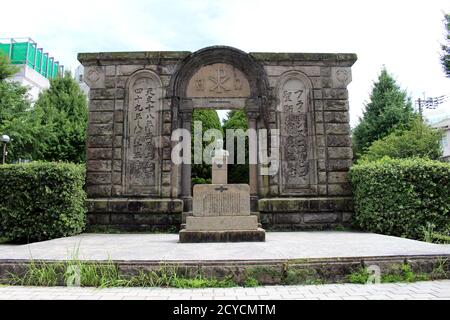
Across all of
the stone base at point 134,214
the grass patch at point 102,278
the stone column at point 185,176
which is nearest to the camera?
the grass patch at point 102,278

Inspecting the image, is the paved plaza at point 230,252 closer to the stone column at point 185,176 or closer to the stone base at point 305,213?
the stone base at point 305,213

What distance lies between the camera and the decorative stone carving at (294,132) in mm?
9867

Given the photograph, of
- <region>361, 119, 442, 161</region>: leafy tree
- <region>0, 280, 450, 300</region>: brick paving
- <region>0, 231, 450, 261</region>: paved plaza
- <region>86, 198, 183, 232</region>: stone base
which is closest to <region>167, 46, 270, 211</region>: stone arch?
<region>86, 198, 183, 232</region>: stone base

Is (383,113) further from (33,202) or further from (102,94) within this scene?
(33,202)

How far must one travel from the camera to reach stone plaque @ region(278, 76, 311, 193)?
9867 millimetres

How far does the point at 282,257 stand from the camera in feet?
16.4

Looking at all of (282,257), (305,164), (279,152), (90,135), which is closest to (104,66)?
(90,135)

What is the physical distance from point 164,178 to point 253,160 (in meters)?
2.50

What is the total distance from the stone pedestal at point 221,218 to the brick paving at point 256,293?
2.63 meters

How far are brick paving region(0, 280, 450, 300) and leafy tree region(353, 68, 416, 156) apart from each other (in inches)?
796

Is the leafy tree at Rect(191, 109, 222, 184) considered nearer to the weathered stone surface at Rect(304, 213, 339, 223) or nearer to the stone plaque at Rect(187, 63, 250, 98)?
the stone plaque at Rect(187, 63, 250, 98)

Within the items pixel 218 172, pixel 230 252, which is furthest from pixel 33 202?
pixel 230 252

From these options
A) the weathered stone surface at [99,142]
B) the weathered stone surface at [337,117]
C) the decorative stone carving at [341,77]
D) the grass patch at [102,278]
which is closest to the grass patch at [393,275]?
the grass patch at [102,278]

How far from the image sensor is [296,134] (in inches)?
396
